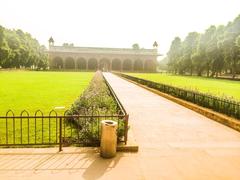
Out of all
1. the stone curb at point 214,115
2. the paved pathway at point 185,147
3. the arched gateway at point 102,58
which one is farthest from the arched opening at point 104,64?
the paved pathway at point 185,147

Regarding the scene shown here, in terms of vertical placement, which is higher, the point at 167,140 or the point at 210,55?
the point at 210,55

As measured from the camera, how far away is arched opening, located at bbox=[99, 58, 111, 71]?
89500 mm

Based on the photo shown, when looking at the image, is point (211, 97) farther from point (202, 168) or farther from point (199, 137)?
point (202, 168)

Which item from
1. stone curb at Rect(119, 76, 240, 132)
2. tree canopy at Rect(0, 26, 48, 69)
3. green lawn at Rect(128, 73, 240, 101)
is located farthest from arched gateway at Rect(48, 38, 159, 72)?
stone curb at Rect(119, 76, 240, 132)

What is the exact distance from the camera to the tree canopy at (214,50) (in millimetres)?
42188

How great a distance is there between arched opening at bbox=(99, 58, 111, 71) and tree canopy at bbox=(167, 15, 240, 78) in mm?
25632

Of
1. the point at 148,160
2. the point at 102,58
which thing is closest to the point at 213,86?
the point at 148,160

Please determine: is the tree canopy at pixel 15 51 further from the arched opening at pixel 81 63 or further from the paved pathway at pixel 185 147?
the paved pathway at pixel 185 147

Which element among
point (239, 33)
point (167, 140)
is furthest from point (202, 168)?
point (239, 33)

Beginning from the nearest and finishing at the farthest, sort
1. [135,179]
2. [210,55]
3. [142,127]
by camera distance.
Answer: [135,179] → [142,127] → [210,55]

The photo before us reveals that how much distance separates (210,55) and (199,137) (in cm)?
4385

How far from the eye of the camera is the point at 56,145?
7004 mm

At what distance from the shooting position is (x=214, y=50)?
160 feet

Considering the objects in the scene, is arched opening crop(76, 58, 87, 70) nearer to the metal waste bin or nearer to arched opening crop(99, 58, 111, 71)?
arched opening crop(99, 58, 111, 71)
